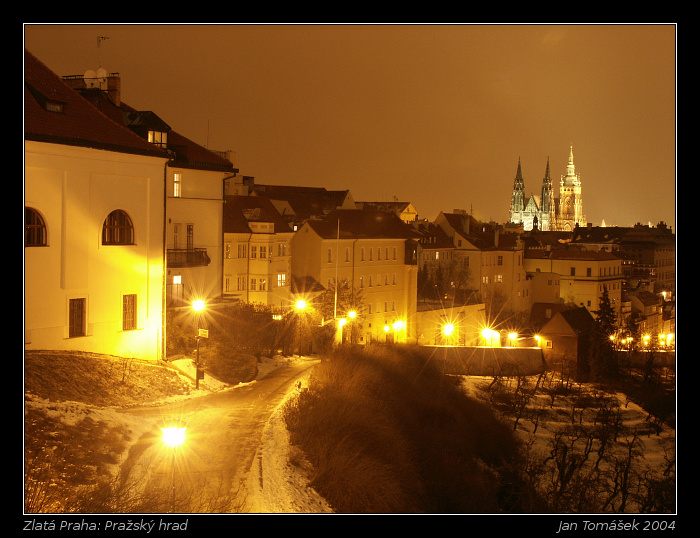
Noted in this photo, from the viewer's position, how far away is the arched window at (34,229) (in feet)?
64.0

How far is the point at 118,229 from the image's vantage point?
22672 millimetres

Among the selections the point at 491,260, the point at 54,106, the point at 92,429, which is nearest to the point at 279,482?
the point at 92,429

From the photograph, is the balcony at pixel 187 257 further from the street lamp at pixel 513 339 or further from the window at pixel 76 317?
the street lamp at pixel 513 339

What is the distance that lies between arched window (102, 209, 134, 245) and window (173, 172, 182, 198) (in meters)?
8.12

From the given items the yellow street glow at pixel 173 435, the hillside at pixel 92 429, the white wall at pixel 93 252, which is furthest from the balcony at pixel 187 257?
the yellow street glow at pixel 173 435

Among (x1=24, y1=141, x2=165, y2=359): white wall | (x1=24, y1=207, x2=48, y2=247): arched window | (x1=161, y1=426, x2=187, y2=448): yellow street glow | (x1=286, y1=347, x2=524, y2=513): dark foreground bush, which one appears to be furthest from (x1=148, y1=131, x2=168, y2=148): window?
(x1=161, y1=426, x2=187, y2=448): yellow street glow

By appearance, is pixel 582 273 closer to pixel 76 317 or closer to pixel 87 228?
pixel 87 228

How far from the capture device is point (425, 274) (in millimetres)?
63719

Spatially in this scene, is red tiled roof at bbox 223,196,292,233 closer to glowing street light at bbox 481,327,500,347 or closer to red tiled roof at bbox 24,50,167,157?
red tiled roof at bbox 24,50,167,157

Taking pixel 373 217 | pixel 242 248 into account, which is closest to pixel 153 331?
pixel 242 248

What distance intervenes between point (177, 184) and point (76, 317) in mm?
10865

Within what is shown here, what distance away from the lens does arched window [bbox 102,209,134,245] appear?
2227 cm

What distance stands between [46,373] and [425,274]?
4778cm

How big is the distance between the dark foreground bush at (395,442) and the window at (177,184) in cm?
984
